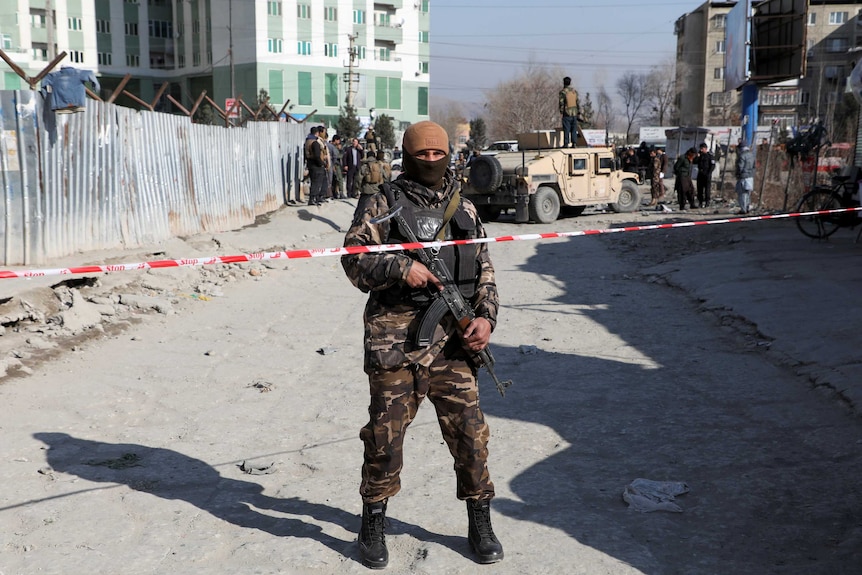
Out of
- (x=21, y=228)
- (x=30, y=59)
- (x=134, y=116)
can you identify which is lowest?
(x=21, y=228)

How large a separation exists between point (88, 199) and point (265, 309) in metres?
2.76

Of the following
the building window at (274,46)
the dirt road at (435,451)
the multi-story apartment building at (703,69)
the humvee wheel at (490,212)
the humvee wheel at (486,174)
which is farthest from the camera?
the multi-story apartment building at (703,69)

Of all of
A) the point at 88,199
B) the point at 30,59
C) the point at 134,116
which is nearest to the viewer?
the point at 88,199

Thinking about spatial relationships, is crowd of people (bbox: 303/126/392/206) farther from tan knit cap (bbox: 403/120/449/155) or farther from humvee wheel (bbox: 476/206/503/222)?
tan knit cap (bbox: 403/120/449/155)

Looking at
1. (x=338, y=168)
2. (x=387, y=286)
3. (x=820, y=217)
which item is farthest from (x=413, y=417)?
(x=338, y=168)

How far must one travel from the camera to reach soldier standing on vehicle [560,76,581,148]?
1992cm

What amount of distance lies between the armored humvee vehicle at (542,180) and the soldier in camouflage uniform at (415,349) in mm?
14076

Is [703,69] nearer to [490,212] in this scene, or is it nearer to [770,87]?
[770,87]

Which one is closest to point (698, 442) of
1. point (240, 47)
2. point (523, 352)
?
point (523, 352)

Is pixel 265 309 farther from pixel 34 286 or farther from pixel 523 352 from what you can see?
pixel 523 352

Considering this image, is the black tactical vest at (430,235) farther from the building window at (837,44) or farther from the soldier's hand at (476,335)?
the building window at (837,44)

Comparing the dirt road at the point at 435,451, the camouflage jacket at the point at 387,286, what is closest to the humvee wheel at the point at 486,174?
the dirt road at the point at 435,451

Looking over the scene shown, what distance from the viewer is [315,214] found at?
690 inches

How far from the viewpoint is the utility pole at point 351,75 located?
6128 centimetres
